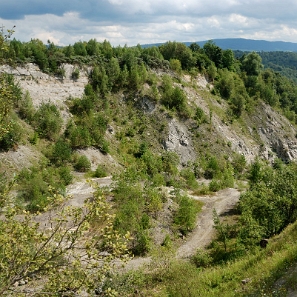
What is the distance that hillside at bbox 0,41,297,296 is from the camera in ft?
38.3

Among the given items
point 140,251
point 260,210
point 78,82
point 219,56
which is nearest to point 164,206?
point 140,251

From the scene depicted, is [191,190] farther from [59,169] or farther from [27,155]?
[27,155]

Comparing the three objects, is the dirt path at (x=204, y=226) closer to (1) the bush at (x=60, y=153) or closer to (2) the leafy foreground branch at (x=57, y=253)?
(2) the leafy foreground branch at (x=57, y=253)

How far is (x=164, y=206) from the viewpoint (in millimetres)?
25266

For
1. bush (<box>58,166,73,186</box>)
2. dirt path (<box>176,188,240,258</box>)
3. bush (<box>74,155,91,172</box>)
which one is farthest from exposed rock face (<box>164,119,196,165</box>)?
bush (<box>58,166,73,186</box>)

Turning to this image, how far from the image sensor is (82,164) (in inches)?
1207

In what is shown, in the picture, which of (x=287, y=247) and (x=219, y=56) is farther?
(x=219, y=56)

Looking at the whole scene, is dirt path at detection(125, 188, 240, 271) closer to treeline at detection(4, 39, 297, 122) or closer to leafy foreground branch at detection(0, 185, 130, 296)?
leafy foreground branch at detection(0, 185, 130, 296)

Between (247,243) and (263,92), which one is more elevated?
(263,92)

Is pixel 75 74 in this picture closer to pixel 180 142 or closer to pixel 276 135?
pixel 180 142

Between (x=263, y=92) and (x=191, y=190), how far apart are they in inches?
1411

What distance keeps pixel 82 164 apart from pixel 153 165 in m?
8.57

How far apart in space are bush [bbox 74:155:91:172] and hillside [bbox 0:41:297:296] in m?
0.11

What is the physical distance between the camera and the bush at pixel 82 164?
30619mm
